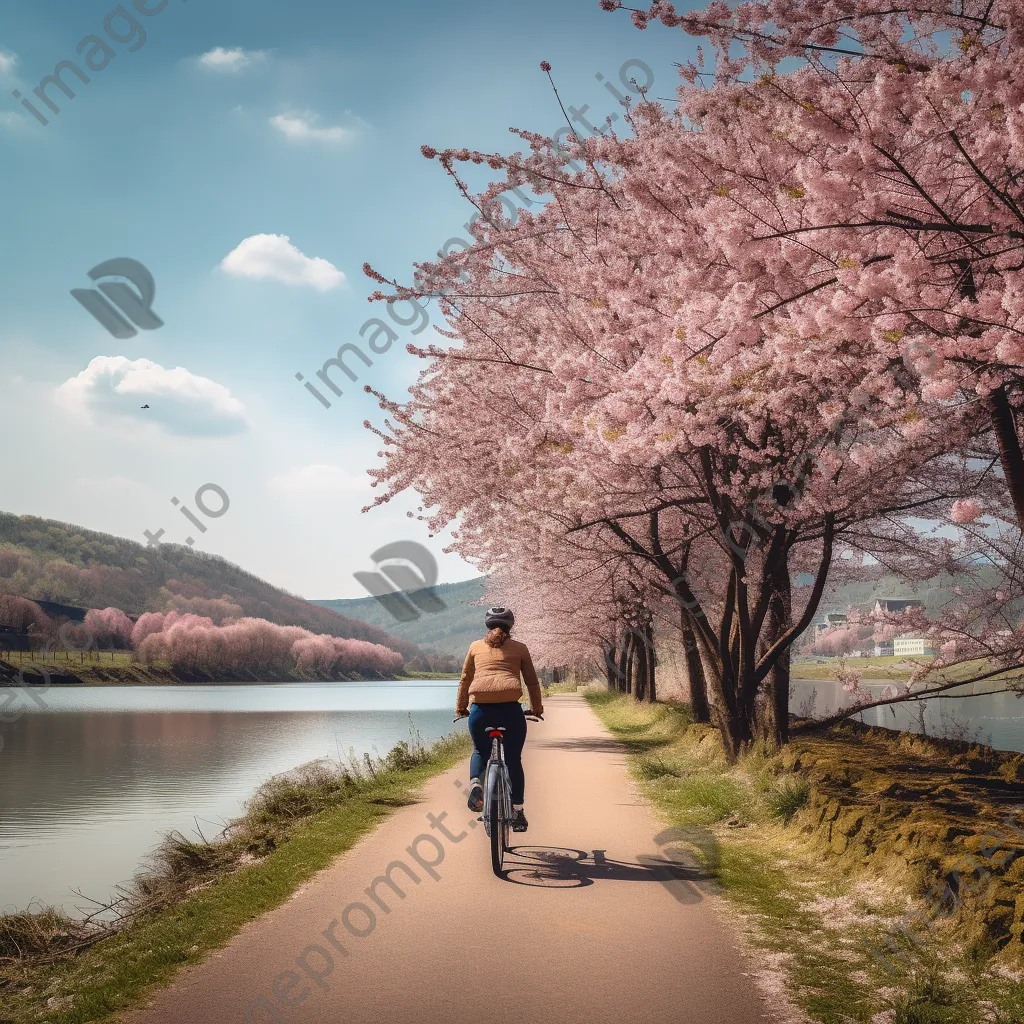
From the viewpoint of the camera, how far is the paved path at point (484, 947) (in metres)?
4.01

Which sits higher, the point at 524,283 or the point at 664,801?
the point at 524,283

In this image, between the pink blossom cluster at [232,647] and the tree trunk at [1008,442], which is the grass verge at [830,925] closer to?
the tree trunk at [1008,442]

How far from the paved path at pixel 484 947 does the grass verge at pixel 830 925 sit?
1.05 ft

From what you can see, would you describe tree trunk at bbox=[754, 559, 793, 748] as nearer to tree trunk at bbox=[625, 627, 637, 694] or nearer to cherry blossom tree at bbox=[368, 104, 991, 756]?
cherry blossom tree at bbox=[368, 104, 991, 756]

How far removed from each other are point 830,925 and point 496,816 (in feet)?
8.06

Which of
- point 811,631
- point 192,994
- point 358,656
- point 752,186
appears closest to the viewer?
point 192,994

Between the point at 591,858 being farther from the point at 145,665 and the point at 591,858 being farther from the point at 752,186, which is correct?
the point at 145,665

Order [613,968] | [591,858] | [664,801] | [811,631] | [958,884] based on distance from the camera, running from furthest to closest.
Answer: [811,631] → [664,801] → [591,858] → [958,884] → [613,968]

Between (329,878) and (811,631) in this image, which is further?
(811,631)

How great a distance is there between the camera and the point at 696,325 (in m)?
6.73

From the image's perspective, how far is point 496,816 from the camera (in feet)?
21.6

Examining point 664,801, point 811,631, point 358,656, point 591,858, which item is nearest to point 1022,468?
point 591,858

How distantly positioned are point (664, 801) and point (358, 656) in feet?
530

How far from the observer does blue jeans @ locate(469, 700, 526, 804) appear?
7.07 metres
